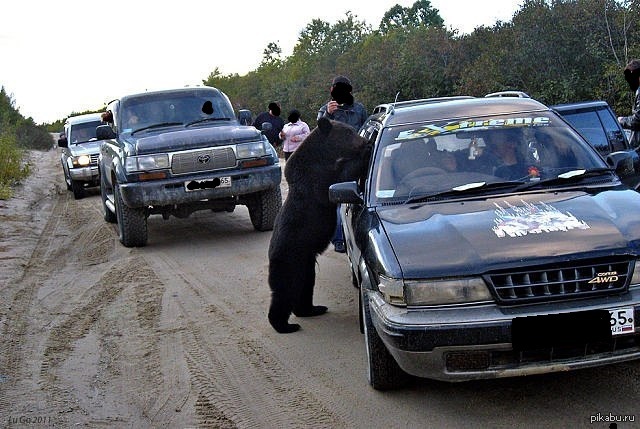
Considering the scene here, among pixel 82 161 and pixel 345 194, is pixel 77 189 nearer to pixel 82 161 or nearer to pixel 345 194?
pixel 82 161

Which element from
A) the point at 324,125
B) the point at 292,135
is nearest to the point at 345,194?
the point at 324,125

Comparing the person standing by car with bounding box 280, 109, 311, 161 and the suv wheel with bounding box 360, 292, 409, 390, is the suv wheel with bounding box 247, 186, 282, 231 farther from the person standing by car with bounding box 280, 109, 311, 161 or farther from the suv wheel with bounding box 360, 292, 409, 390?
the suv wheel with bounding box 360, 292, 409, 390

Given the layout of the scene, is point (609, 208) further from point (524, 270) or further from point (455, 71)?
point (455, 71)

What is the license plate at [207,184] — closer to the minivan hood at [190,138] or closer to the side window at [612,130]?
the minivan hood at [190,138]

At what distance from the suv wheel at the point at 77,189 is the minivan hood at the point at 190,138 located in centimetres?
866

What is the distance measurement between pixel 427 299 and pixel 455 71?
65.4 ft

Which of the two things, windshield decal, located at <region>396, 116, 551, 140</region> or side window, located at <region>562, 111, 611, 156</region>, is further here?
side window, located at <region>562, 111, 611, 156</region>

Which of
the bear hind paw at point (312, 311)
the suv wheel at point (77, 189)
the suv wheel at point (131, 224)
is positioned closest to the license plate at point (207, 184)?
the suv wheel at point (131, 224)

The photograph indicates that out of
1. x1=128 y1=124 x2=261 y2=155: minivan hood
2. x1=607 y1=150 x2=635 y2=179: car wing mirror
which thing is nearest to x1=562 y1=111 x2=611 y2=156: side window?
x1=128 y1=124 x2=261 y2=155: minivan hood

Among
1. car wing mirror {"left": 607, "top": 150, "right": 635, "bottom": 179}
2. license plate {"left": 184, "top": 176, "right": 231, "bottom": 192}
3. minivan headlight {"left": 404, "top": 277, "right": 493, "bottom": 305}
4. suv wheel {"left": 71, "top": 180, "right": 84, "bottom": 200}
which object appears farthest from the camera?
suv wheel {"left": 71, "top": 180, "right": 84, "bottom": 200}

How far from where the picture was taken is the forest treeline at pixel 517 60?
17.3m

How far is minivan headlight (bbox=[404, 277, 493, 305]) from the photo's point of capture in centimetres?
431

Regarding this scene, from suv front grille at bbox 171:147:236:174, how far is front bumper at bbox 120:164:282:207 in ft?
0.29

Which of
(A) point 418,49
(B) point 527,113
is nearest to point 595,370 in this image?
(B) point 527,113
